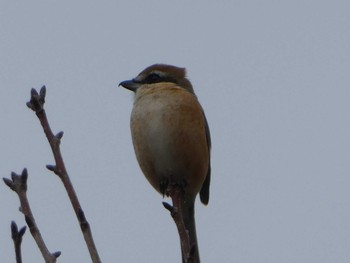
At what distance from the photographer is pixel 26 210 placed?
2727 mm

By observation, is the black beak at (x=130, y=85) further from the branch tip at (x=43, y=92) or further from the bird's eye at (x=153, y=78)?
the branch tip at (x=43, y=92)

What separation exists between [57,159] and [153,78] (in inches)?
172

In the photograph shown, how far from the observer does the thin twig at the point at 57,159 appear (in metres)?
2.77

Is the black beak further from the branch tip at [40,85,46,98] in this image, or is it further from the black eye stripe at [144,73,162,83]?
the branch tip at [40,85,46,98]

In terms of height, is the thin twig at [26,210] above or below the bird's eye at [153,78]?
below

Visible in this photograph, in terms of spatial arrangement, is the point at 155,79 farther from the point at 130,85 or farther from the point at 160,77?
the point at 130,85

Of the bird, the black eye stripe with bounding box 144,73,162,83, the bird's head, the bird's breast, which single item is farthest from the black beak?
the bird's breast

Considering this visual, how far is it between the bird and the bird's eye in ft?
1.41

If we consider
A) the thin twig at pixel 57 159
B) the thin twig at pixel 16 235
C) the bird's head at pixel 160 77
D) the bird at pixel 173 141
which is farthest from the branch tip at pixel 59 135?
the bird's head at pixel 160 77

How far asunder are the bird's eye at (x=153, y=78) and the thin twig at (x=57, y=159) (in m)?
4.18

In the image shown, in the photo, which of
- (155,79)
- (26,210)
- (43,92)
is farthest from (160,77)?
(26,210)

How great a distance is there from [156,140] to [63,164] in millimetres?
3323

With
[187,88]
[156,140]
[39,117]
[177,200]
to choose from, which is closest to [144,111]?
[156,140]

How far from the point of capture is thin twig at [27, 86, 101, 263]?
9.09 ft
